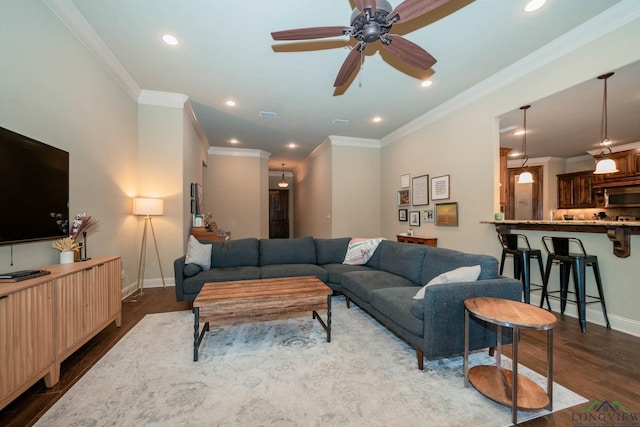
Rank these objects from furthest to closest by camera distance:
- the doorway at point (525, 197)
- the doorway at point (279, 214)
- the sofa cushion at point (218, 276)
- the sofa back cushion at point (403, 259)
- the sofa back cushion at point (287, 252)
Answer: the doorway at point (279, 214) → the doorway at point (525, 197) → the sofa back cushion at point (287, 252) → the sofa cushion at point (218, 276) → the sofa back cushion at point (403, 259)

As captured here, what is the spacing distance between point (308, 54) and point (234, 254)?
284cm

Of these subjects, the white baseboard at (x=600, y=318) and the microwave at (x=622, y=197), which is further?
the microwave at (x=622, y=197)

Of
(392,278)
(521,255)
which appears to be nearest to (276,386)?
(392,278)

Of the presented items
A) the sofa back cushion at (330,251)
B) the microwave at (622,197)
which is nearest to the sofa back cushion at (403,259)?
the sofa back cushion at (330,251)

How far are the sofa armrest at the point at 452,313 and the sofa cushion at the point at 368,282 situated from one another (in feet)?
2.02

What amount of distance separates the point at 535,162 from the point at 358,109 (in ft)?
20.8

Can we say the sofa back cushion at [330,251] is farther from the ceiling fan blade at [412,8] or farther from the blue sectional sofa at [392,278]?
the ceiling fan blade at [412,8]

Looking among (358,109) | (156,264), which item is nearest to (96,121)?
(156,264)

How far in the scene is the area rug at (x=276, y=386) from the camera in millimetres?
1496

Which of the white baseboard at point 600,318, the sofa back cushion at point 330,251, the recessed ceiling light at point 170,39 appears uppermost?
the recessed ceiling light at point 170,39

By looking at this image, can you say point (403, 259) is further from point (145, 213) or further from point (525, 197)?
point (525, 197)

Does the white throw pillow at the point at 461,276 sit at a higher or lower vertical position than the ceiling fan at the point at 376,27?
lower

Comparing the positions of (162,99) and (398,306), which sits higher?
(162,99)

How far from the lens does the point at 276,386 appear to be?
1.77 meters
